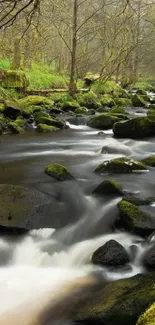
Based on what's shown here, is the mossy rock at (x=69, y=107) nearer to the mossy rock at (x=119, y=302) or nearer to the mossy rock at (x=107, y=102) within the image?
the mossy rock at (x=107, y=102)

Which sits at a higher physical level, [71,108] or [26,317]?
[71,108]

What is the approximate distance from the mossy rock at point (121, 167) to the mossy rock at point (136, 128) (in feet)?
8.88

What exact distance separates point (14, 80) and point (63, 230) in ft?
36.7

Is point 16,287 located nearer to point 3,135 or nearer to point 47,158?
point 47,158

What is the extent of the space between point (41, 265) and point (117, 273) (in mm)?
867

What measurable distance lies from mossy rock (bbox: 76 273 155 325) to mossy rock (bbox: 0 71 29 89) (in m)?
12.1

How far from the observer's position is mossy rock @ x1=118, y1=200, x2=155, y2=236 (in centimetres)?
412

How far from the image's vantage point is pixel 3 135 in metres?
9.73

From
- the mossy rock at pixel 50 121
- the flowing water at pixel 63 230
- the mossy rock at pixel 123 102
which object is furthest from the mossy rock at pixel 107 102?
the flowing water at pixel 63 230

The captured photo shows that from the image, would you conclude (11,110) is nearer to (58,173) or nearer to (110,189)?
(58,173)

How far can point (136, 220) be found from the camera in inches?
166

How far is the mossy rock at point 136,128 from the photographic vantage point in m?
9.19

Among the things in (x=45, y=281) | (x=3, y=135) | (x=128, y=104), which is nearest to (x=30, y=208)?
(x=45, y=281)

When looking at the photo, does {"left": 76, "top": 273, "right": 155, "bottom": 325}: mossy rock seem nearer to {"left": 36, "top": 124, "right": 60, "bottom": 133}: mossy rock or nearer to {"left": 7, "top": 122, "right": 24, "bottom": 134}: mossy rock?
{"left": 7, "top": 122, "right": 24, "bottom": 134}: mossy rock
